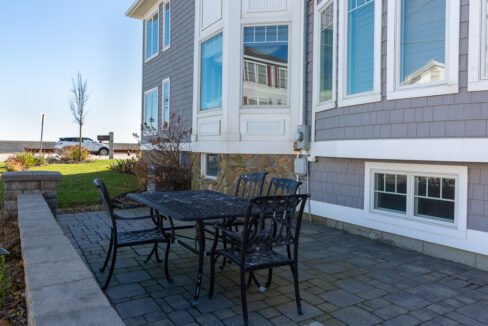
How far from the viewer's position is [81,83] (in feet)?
70.8

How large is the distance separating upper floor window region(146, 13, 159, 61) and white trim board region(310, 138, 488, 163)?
9.06 meters

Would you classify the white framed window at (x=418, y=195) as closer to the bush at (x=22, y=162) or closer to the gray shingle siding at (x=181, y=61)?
the gray shingle siding at (x=181, y=61)

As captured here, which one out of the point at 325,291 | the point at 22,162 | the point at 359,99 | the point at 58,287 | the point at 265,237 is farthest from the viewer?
the point at 22,162

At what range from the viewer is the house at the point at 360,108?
420 centimetres

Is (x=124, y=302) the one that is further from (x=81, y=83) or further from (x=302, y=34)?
(x=81, y=83)

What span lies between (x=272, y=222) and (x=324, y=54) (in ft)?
14.1

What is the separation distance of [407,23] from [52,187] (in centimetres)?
568

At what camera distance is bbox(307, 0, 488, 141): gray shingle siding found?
4074 millimetres

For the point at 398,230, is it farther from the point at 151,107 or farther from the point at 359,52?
the point at 151,107

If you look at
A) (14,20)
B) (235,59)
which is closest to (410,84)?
(235,59)

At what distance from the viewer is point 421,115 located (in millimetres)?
4555

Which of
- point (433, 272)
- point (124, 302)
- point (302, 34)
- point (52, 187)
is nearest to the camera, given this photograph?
point (124, 302)

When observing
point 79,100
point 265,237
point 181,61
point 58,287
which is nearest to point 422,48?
point 265,237

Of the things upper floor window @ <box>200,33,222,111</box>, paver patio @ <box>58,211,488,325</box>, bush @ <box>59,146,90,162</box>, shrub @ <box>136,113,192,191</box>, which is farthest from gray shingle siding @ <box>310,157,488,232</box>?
bush @ <box>59,146,90,162</box>
